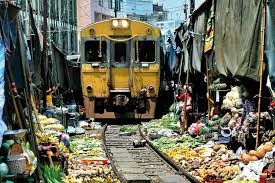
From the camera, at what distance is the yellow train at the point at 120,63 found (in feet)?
63.7

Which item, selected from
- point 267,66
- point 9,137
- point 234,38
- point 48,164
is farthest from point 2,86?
point 234,38

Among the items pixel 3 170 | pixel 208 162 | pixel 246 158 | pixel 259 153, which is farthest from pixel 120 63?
pixel 3 170

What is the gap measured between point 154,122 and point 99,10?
28591 mm

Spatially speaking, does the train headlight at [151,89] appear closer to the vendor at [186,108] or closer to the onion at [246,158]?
the vendor at [186,108]

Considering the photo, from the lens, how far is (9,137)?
6805 millimetres

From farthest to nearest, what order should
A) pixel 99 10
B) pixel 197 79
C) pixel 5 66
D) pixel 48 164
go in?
pixel 99 10 < pixel 197 79 < pixel 48 164 < pixel 5 66

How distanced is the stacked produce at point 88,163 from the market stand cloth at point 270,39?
3.02 m

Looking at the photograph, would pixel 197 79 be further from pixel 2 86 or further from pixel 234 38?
pixel 2 86

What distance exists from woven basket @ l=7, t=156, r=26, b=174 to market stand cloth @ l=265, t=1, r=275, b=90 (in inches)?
149

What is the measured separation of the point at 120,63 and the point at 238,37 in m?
9.30

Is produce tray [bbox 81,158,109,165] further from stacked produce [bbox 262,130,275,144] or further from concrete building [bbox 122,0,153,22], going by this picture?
concrete building [bbox 122,0,153,22]

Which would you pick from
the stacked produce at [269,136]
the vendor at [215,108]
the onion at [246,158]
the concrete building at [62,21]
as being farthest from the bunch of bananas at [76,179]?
the concrete building at [62,21]

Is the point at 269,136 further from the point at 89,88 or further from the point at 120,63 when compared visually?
the point at 89,88

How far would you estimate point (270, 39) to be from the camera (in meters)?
8.72
